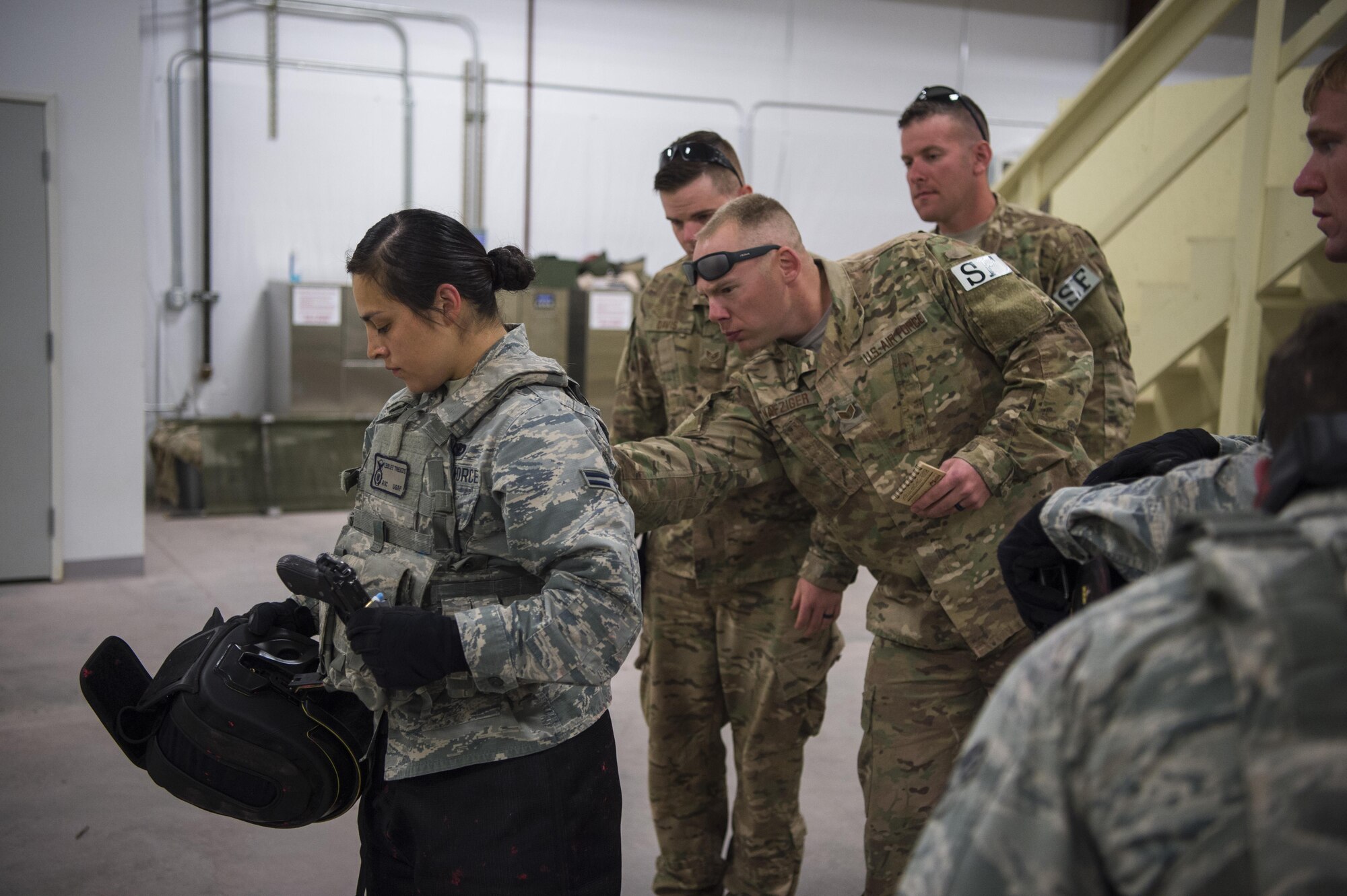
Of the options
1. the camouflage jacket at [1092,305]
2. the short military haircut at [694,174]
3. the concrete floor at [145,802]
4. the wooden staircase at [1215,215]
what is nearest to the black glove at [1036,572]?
the camouflage jacket at [1092,305]

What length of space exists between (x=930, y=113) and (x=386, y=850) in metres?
2.08

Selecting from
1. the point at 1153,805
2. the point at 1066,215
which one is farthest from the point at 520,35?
the point at 1153,805

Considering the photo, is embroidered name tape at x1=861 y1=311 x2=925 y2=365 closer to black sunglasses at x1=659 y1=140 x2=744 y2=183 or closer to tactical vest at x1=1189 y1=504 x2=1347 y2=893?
black sunglasses at x1=659 y1=140 x2=744 y2=183

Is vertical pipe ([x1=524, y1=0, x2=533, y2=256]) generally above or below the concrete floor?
above

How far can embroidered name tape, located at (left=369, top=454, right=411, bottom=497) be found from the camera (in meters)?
1.51

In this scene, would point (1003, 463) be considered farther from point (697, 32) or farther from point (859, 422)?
point (697, 32)

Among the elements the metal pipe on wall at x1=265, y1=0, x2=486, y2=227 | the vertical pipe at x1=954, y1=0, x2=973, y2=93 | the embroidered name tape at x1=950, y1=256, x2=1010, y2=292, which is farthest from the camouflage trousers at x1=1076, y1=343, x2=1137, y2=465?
the vertical pipe at x1=954, y1=0, x2=973, y2=93

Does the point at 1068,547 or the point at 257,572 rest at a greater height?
the point at 1068,547

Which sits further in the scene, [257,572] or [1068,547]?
[257,572]

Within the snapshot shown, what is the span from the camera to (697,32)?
8.59 meters

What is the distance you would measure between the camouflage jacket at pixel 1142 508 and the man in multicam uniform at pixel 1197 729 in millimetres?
274

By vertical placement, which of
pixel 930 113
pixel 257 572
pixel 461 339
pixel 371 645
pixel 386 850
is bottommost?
pixel 257 572

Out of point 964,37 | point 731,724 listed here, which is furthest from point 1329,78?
point 964,37

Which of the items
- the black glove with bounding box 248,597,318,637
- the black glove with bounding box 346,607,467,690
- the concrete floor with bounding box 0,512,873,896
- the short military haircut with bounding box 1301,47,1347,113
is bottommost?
the concrete floor with bounding box 0,512,873,896
